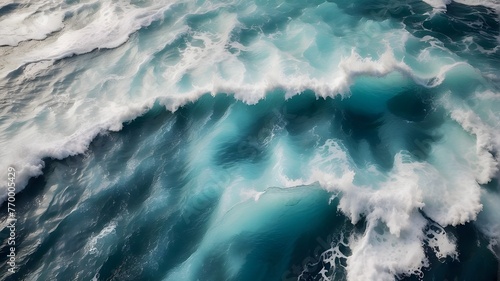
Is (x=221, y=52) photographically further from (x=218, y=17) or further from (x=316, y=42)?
(x=316, y=42)

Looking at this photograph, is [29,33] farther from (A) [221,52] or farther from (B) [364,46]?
(B) [364,46]

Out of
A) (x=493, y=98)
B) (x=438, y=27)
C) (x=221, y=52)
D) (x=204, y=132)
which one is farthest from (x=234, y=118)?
(x=438, y=27)

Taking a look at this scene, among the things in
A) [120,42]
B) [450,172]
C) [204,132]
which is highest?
[120,42]

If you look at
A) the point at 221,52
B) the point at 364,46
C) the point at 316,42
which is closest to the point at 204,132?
the point at 221,52

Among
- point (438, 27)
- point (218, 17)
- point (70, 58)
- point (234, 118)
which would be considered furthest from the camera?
point (218, 17)

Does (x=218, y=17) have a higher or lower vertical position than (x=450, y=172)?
higher

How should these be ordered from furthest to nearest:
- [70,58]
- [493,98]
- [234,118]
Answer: [70,58]
[234,118]
[493,98]

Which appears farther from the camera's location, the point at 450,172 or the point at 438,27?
the point at 438,27
